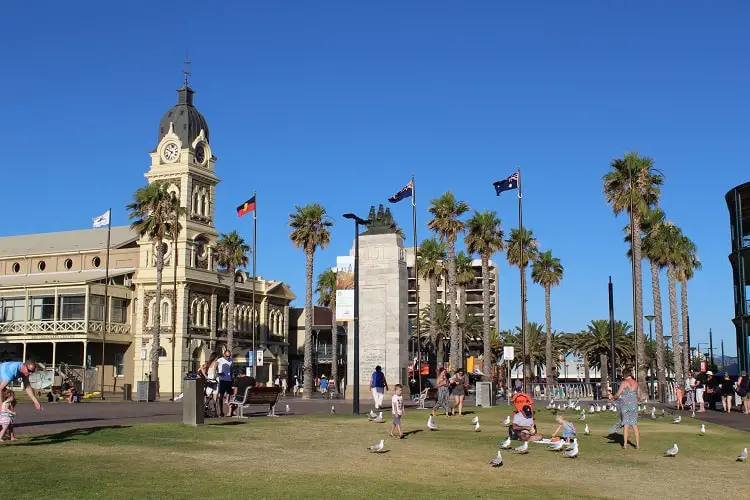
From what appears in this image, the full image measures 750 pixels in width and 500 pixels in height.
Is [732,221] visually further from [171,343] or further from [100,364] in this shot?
[100,364]

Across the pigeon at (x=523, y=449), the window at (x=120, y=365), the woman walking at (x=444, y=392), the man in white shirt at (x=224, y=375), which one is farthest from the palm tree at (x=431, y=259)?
the pigeon at (x=523, y=449)

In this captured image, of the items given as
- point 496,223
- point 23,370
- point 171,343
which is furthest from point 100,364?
point 23,370

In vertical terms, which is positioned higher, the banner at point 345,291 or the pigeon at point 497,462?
the banner at point 345,291

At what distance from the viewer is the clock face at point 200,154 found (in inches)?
3113

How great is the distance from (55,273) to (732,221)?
183 feet

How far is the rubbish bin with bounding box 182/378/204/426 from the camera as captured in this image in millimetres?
21062

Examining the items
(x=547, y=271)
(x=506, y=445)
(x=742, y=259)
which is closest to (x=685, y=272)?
(x=547, y=271)

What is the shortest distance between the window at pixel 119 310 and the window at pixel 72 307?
3.37m

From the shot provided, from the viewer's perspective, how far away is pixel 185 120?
79312mm

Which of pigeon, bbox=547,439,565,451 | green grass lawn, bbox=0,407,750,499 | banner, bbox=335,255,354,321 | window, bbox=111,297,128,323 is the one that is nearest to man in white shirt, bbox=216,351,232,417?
green grass lawn, bbox=0,407,750,499

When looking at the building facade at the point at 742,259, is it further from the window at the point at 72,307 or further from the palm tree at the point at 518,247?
the window at the point at 72,307

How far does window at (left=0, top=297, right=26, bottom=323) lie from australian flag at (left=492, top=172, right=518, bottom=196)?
41465 millimetres

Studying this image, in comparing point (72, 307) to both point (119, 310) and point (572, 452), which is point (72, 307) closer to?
point (119, 310)

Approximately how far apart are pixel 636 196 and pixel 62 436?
4058 cm
